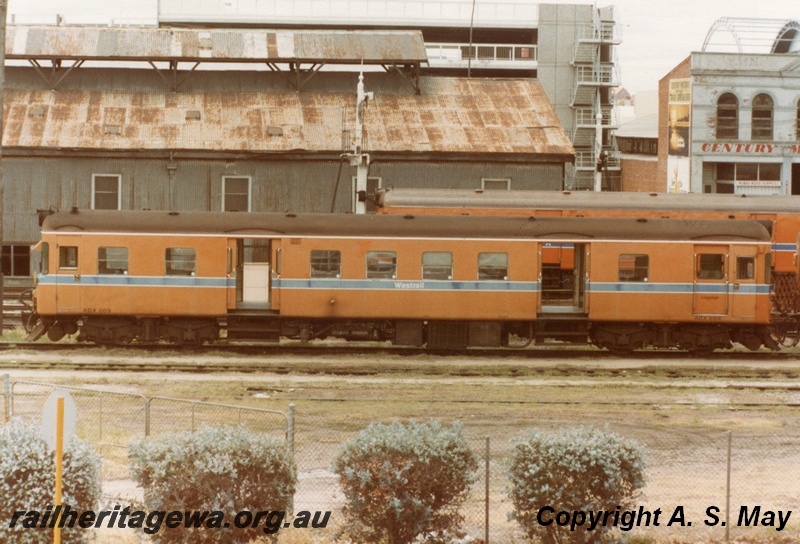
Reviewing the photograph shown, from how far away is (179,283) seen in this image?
100ft

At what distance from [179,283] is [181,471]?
18241mm

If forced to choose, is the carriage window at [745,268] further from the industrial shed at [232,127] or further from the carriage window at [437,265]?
the industrial shed at [232,127]

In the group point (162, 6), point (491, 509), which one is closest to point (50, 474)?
point (491, 509)

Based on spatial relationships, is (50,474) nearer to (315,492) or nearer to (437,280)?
(315,492)

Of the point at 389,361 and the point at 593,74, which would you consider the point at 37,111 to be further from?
the point at 593,74

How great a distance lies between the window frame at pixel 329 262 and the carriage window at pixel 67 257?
664cm

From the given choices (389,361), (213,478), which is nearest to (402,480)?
(213,478)

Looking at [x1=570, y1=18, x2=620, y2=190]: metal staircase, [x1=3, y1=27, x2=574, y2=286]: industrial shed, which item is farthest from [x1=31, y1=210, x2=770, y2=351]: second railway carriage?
[x1=570, y1=18, x2=620, y2=190]: metal staircase

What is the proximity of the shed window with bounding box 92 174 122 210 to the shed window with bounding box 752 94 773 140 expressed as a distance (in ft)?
104

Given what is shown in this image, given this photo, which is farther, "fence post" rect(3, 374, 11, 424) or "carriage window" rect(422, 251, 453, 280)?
"carriage window" rect(422, 251, 453, 280)

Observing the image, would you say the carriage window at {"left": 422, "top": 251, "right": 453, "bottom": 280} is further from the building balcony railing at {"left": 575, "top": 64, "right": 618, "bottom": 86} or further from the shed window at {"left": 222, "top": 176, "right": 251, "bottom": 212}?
the building balcony railing at {"left": 575, "top": 64, "right": 618, "bottom": 86}

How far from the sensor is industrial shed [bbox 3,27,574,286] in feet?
148

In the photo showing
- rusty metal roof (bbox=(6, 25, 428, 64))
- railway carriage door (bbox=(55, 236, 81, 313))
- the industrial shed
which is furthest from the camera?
rusty metal roof (bbox=(6, 25, 428, 64))

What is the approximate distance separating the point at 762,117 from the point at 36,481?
49506 mm
